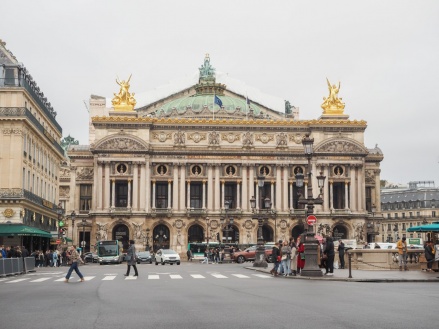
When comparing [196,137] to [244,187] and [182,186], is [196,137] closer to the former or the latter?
[182,186]

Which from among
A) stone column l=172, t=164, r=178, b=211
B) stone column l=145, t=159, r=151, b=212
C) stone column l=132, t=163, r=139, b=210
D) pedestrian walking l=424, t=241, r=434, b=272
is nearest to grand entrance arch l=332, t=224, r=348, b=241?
stone column l=172, t=164, r=178, b=211

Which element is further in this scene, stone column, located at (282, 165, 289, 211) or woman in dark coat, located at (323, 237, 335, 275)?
stone column, located at (282, 165, 289, 211)

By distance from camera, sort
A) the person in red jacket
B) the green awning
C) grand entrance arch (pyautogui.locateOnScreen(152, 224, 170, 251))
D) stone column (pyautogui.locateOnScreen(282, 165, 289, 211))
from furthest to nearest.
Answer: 1. stone column (pyautogui.locateOnScreen(282, 165, 289, 211))
2. grand entrance arch (pyautogui.locateOnScreen(152, 224, 170, 251))
3. the green awning
4. the person in red jacket

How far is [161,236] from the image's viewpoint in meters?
100

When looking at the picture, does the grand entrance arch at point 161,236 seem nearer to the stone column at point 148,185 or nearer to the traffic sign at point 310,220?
the stone column at point 148,185

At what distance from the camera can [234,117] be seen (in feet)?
388

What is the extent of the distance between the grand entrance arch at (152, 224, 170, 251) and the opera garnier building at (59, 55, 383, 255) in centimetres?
14

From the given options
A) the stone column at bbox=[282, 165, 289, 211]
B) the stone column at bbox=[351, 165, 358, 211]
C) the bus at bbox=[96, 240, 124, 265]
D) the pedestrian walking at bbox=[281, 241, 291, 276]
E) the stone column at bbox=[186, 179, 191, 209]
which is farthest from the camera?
the stone column at bbox=[282, 165, 289, 211]

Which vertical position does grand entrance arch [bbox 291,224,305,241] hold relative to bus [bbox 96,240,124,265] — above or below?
above

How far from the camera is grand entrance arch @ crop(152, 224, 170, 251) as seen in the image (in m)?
99.7

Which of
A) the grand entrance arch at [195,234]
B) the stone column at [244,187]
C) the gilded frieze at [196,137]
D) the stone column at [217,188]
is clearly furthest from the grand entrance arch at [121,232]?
the stone column at [244,187]

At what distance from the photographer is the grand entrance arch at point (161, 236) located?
9966cm

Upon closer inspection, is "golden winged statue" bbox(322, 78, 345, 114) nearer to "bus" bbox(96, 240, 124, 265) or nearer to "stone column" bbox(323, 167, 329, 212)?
"stone column" bbox(323, 167, 329, 212)

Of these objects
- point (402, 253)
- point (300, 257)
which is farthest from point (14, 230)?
point (402, 253)
